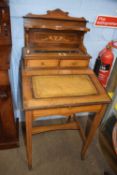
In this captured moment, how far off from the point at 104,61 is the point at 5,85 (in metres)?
0.86

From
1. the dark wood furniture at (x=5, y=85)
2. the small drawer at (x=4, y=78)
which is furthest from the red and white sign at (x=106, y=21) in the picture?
the small drawer at (x=4, y=78)

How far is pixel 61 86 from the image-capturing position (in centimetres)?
111

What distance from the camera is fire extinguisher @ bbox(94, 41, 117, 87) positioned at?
1410mm

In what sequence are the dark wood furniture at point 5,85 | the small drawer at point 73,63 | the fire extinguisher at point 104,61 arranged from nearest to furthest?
the dark wood furniture at point 5,85, the small drawer at point 73,63, the fire extinguisher at point 104,61

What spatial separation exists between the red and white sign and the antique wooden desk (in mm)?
137

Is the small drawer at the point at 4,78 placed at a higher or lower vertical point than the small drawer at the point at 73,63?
lower

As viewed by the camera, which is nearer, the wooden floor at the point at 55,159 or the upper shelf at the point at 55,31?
the upper shelf at the point at 55,31

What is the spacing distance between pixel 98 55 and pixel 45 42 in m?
0.54

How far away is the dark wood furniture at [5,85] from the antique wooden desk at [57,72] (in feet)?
0.43

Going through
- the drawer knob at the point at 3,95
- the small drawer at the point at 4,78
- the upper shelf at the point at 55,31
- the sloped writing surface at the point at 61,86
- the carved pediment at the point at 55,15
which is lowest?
the drawer knob at the point at 3,95

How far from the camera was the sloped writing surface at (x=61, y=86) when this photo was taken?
1048mm

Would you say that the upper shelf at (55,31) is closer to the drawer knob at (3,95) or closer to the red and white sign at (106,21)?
the red and white sign at (106,21)

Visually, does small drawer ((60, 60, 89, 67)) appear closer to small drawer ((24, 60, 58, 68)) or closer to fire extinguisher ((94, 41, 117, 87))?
small drawer ((24, 60, 58, 68))

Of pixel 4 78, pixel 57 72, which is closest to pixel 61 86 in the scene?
pixel 57 72
